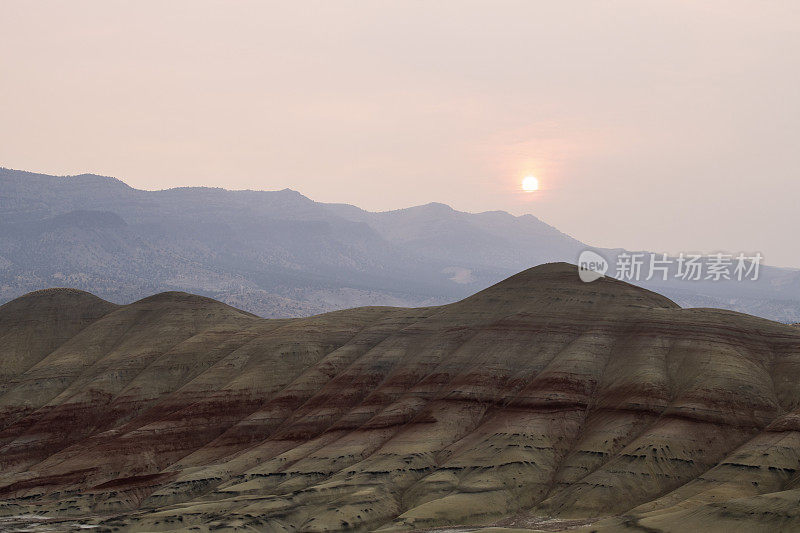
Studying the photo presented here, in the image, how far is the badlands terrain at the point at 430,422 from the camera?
91875 millimetres

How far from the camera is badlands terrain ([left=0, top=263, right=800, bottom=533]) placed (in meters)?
91.9

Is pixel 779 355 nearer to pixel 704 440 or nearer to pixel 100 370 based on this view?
pixel 704 440

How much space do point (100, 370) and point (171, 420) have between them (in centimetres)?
3591

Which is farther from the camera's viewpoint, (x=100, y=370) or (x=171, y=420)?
(x=100, y=370)

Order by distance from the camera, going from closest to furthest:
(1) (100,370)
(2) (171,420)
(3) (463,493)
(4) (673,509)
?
1. (4) (673,509)
2. (3) (463,493)
3. (2) (171,420)
4. (1) (100,370)

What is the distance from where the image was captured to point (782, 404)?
106875 millimetres

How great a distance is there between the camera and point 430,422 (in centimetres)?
11831

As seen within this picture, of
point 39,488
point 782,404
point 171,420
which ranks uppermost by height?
point 782,404

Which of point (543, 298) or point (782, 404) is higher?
point (543, 298)

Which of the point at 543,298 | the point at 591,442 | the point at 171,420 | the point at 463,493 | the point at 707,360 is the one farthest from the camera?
the point at 543,298

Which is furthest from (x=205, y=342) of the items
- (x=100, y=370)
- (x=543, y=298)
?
(x=543, y=298)

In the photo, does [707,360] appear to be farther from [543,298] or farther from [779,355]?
[543,298]

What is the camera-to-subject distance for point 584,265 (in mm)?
164500

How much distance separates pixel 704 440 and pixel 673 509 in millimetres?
20385
